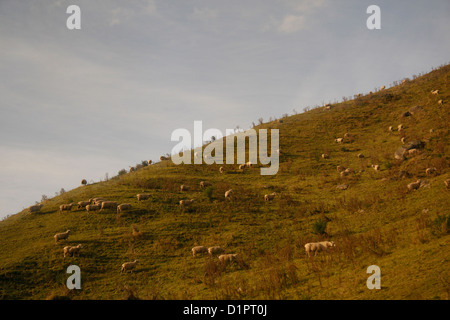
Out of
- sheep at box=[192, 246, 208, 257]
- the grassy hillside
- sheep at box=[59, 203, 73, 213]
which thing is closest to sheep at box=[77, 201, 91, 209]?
sheep at box=[59, 203, 73, 213]

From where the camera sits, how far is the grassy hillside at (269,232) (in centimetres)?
1131

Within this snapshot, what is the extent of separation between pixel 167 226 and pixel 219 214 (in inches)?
186

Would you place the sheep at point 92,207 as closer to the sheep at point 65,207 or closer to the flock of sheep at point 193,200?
the flock of sheep at point 193,200

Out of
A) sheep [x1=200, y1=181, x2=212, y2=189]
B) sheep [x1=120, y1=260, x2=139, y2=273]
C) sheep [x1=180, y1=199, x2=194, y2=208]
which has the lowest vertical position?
sheep [x1=120, y1=260, x2=139, y2=273]

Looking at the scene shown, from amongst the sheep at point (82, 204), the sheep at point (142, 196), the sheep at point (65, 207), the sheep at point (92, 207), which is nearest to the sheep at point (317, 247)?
the sheep at point (142, 196)

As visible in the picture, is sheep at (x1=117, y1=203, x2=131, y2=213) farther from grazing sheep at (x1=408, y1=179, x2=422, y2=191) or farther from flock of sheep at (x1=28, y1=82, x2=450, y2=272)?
A: grazing sheep at (x1=408, y1=179, x2=422, y2=191)

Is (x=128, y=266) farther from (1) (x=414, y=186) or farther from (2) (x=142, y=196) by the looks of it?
(1) (x=414, y=186)

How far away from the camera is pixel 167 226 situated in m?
22.9

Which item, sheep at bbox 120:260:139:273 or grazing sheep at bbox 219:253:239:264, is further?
sheep at bbox 120:260:139:273

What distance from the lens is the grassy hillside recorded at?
37.1 ft

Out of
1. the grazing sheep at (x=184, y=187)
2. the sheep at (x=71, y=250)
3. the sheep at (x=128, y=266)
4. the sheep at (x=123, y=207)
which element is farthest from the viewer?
the grazing sheep at (x=184, y=187)

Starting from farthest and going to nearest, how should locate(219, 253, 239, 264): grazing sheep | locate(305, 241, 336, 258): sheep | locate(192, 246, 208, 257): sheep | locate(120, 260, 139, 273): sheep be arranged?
locate(192, 246, 208, 257): sheep → locate(120, 260, 139, 273): sheep → locate(219, 253, 239, 264): grazing sheep → locate(305, 241, 336, 258): sheep

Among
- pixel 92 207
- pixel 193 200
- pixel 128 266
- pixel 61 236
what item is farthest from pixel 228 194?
pixel 61 236

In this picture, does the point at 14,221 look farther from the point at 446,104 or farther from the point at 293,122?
the point at 446,104
